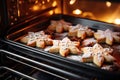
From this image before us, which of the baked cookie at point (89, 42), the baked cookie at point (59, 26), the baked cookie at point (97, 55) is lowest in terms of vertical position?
the baked cookie at point (97, 55)

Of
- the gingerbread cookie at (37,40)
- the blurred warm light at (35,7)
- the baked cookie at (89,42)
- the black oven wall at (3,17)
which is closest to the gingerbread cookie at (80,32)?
the baked cookie at (89,42)

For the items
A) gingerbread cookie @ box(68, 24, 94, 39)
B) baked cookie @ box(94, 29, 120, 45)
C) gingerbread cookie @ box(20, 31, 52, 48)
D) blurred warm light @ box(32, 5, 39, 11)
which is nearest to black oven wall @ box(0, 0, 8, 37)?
gingerbread cookie @ box(20, 31, 52, 48)

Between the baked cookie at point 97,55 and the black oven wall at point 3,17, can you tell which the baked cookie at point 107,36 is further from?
the black oven wall at point 3,17

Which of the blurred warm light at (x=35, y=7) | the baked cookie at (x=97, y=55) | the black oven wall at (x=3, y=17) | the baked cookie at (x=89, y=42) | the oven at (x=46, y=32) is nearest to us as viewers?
the oven at (x=46, y=32)

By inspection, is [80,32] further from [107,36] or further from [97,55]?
[97,55]

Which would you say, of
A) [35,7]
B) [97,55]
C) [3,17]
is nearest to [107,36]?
[97,55]

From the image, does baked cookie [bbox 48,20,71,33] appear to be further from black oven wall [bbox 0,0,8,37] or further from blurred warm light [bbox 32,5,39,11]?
black oven wall [bbox 0,0,8,37]
